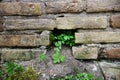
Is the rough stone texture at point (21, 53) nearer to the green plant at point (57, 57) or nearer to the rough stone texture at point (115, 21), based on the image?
the green plant at point (57, 57)

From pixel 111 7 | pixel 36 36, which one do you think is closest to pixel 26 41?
pixel 36 36

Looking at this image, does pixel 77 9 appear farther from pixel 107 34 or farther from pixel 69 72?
pixel 69 72

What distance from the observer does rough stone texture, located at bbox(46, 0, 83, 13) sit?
1.29 meters

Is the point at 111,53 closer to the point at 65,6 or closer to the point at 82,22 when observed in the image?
the point at 82,22

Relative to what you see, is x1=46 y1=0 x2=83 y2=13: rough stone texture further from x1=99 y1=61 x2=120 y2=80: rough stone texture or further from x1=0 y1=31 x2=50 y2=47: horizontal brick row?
x1=99 y1=61 x2=120 y2=80: rough stone texture

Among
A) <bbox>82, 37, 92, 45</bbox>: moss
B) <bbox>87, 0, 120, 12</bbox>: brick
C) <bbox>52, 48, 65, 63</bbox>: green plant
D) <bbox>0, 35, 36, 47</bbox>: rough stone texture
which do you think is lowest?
<bbox>52, 48, 65, 63</bbox>: green plant

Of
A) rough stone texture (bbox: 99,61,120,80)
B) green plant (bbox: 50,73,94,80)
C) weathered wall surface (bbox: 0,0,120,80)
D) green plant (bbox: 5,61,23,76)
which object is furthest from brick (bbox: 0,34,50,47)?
rough stone texture (bbox: 99,61,120,80)

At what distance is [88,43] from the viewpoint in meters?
1.33

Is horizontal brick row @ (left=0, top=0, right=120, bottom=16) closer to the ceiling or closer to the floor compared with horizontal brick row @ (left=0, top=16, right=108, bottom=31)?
closer to the ceiling

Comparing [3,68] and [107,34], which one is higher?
[107,34]

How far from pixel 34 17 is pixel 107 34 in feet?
1.43

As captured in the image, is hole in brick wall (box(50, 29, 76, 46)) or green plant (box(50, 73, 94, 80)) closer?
green plant (box(50, 73, 94, 80))

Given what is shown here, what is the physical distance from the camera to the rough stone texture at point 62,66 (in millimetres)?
1290

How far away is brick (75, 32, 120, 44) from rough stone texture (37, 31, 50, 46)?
166 millimetres
